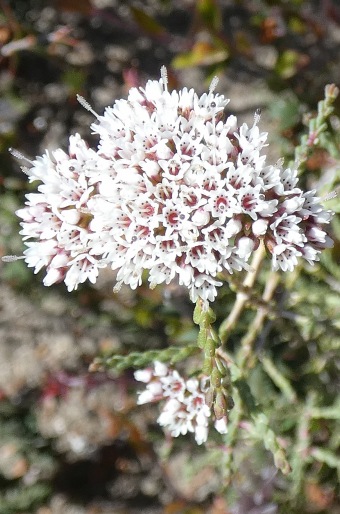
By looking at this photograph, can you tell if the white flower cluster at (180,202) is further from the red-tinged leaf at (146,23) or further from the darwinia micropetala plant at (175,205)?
the red-tinged leaf at (146,23)

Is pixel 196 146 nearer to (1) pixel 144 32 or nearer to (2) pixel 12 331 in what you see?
(1) pixel 144 32

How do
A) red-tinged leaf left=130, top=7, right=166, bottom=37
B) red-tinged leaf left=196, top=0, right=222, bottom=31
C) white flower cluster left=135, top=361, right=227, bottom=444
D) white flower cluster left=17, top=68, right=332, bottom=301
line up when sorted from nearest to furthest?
white flower cluster left=17, top=68, right=332, bottom=301 → white flower cluster left=135, top=361, right=227, bottom=444 → red-tinged leaf left=196, top=0, right=222, bottom=31 → red-tinged leaf left=130, top=7, right=166, bottom=37

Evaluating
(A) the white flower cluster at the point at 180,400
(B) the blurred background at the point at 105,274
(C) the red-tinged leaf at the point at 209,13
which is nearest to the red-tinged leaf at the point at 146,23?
(B) the blurred background at the point at 105,274

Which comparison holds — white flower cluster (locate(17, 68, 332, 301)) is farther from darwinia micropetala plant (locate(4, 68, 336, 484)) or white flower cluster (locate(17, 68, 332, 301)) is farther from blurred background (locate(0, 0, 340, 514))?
blurred background (locate(0, 0, 340, 514))

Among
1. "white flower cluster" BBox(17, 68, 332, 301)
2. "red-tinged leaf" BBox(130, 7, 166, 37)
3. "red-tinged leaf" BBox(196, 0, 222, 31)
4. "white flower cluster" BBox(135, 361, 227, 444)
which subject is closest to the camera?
"white flower cluster" BBox(17, 68, 332, 301)

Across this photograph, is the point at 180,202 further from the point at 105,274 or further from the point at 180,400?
the point at 105,274

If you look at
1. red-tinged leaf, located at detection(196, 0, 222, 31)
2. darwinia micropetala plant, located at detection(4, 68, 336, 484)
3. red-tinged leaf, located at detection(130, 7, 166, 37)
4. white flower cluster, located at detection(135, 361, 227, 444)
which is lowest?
white flower cluster, located at detection(135, 361, 227, 444)

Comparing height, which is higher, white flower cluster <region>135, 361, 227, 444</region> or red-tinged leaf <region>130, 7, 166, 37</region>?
red-tinged leaf <region>130, 7, 166, 37</region>

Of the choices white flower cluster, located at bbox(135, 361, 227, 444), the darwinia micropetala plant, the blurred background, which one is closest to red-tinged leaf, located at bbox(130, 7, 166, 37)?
the blurred background
